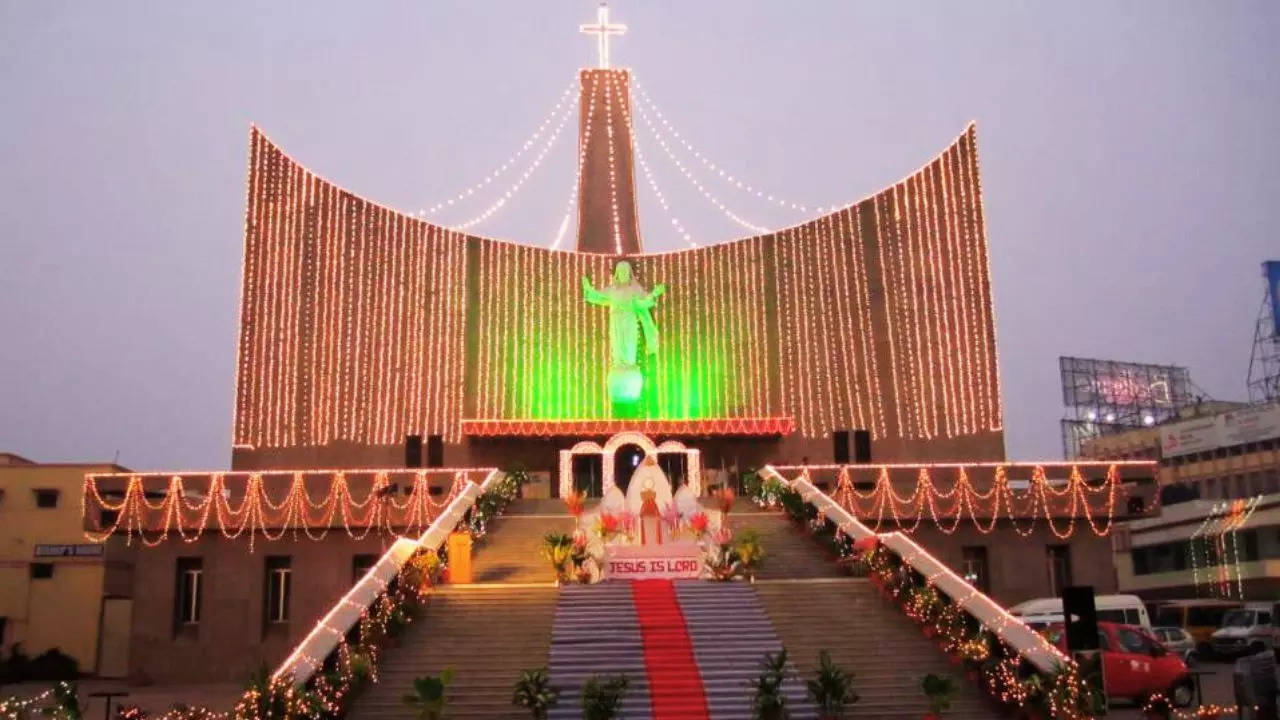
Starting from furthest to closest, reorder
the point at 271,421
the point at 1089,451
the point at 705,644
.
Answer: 1. the point at 1089,451
2. the point at 271,421
3. the point at 705,644

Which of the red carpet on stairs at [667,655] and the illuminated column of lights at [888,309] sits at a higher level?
the illuminated column of lights at [888,309]

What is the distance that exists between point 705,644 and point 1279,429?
97.8 ft

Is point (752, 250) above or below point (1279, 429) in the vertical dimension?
above

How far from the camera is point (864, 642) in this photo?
1476 cm

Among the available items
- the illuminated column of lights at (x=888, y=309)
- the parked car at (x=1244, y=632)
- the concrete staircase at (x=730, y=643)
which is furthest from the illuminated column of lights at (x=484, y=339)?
the parked car at (x=1244, y=632)

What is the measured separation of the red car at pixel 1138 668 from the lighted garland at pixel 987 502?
23.8 ft

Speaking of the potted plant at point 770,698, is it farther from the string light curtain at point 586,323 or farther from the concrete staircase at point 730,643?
the string light curtain at point 586,323

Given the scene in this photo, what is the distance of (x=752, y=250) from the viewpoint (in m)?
29.1

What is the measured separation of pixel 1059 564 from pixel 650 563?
9928 mm

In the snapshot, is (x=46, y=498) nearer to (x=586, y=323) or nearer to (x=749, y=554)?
(x=586, y=323)

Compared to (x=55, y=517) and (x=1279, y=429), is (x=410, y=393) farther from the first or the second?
(x=1279, y=429)

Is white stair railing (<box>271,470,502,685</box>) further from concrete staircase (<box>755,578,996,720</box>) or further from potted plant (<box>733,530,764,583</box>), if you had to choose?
concrete staircase (<box>755,578,996,720</box>)

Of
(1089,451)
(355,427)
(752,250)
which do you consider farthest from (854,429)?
(1089,451)

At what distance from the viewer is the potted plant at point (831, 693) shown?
12422 millimetres
